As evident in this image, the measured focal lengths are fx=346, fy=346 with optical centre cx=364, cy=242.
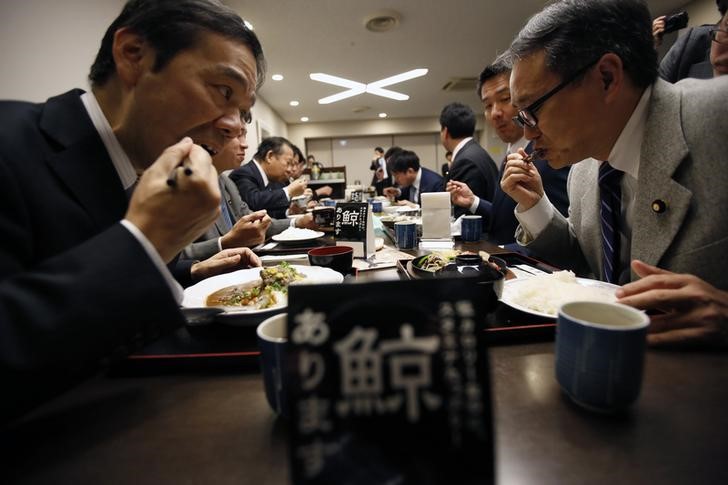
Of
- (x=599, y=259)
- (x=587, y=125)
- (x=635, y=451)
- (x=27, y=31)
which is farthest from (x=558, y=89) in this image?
(x=27, y=31)

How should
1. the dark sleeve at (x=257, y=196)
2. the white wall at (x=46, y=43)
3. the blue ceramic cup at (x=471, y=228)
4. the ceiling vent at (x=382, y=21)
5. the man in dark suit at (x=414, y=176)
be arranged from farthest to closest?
the man in dark suit at (x=414, y=176)
the ceiling vent at (x=382, y=21)
the dark sleeve at (x=257, y=196)
the white wall at (x=46, y=43)
the blue ceramic cup at (x=471, y=228)

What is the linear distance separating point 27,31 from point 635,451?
3.47 m

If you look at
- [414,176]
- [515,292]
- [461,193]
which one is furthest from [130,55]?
[414,176]

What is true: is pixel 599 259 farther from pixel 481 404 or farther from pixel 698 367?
pixel 481 404

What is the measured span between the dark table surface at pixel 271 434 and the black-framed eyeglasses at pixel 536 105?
0.89 m

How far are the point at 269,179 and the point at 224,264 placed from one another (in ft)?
11.2

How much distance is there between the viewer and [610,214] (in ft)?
4.34

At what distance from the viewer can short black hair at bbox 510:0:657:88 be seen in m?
1.08

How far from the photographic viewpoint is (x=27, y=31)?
87.5 inches

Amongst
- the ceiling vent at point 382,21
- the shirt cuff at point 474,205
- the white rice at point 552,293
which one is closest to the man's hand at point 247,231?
the white rice at point 552,293

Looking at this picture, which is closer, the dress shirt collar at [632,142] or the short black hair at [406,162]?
the dress shirt collar at [632,142]

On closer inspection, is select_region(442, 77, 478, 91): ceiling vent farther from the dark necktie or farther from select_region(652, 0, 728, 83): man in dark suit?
the dark necktie

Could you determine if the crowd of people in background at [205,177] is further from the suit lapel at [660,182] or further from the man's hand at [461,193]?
the man's hand at [461,193]

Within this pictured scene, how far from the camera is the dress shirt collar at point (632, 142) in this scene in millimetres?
1120
